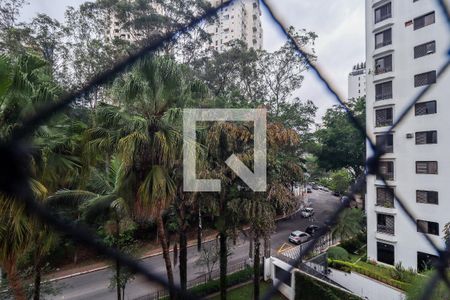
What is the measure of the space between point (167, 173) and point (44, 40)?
8.70 m

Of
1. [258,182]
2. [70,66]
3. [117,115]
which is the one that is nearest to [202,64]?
[70,66]

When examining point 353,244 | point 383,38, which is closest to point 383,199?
point 353,244

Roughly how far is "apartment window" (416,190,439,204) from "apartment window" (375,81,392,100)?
10.4 ft

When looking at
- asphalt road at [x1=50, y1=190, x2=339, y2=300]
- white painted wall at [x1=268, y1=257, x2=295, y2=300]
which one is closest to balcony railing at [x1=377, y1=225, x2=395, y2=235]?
asphalt road at [x1=50, y1=190, x2=339, y2=300]

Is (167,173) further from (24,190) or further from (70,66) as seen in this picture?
(70,66)

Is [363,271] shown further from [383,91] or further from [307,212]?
[307,212]

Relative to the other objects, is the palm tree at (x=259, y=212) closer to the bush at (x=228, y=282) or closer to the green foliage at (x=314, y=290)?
the green foliage at (x=314, y=290)

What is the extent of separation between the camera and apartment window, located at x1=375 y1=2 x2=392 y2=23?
1029 centimetres

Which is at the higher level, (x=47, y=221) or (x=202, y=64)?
(x=202, y=64)

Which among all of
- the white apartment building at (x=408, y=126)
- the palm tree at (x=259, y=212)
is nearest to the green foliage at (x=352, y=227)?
the white apartment building at (x=408, y=126)

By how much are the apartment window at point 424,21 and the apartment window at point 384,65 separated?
1.12 m

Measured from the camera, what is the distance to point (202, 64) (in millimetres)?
13594

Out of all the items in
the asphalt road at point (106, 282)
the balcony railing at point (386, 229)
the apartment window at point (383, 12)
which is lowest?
the asphalt road at point (106, 282)

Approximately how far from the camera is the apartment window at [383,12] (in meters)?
10.3
